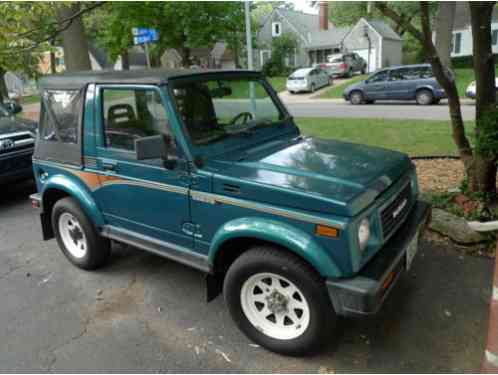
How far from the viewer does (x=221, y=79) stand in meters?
3.54

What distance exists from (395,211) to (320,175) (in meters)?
0.67

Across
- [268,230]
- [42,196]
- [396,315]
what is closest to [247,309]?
[268,230]

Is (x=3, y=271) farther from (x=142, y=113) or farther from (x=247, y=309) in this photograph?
(x=247, y=309)

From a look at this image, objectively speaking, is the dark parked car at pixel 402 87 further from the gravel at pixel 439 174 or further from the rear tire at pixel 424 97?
the gravel at pixel 439 174

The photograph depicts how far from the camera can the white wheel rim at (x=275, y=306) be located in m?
2.77

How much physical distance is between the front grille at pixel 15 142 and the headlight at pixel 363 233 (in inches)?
232

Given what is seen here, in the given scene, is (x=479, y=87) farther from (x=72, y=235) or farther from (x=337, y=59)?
(x=337, y=59)

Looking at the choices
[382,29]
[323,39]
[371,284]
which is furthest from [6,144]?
[323,39]

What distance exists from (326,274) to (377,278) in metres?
0.32

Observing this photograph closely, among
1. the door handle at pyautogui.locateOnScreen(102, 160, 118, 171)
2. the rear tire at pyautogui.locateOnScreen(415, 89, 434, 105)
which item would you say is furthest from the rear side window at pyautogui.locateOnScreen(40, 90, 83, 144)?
the rear tire at pyautogui.locateOnScreen(415, 89, 434, 105)

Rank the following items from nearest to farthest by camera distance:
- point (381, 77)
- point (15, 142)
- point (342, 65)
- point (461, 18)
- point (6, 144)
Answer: point (6, 144) → point (15, 142) → point (381, 77) → point (342, 65) → point (461, 18)

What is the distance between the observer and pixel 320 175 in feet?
8.95

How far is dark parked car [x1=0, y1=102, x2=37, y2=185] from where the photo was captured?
6.24 meters

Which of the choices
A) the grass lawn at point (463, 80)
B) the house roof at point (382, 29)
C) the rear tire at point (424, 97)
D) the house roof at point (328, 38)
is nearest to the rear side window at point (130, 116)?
the rear tire at point (424, 97)
